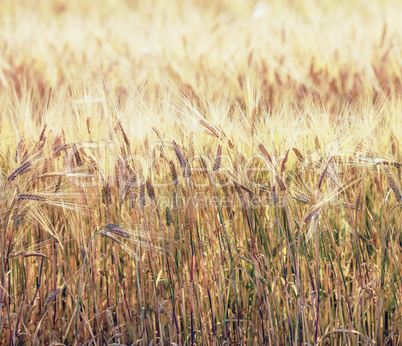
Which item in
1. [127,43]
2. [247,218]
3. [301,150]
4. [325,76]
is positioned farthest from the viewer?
[127,43]

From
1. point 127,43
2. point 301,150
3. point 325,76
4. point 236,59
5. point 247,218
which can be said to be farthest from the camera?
point 127,43

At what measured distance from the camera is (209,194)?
1.20 m

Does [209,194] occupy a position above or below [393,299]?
above

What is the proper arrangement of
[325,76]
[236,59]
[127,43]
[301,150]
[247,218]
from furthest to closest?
[127,43], [236,59], [325,76], [301,150], [247,218]

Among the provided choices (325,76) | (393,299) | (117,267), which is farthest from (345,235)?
(325,76)

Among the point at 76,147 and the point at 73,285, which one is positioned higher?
the point at 76,147

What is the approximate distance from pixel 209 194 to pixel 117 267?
276 millimetres

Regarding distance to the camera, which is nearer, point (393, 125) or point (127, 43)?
point (393, 125)

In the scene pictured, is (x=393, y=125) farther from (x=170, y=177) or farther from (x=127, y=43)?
(x=127, y=43)

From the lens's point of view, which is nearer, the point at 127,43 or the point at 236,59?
the point at 236,59

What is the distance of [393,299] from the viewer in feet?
4.21

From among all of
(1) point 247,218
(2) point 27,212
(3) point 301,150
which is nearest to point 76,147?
(2) point 27,212

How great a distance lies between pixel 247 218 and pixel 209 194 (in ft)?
0.43

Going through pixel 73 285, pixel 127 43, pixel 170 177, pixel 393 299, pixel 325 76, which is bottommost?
pixel 393 299
